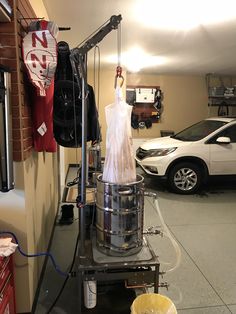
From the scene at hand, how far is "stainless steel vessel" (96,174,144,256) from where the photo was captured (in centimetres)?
168

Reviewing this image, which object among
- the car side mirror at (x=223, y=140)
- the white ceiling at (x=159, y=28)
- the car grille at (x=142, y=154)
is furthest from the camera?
the car grille at (x=142, y=154)

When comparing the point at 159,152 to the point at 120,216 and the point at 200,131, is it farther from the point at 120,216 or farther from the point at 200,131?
the point at 120,216

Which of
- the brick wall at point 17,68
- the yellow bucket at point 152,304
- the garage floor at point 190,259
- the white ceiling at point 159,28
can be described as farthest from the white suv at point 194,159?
the brick wall at point 17,68

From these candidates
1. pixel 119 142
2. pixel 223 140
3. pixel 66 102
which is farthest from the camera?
pixel 223 140

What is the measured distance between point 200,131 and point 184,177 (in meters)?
1.06

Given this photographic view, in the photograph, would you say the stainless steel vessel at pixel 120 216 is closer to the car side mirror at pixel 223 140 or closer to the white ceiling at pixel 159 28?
the white ceiling at pixel 159 28

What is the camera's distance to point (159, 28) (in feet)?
10.5

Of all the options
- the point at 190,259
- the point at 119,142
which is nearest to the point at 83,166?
the point at 119,142

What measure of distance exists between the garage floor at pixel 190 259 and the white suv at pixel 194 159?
0.42m

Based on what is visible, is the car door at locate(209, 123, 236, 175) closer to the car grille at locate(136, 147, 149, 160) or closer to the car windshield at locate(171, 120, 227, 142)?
the car windshield at locate(171, 120, 227, 142)

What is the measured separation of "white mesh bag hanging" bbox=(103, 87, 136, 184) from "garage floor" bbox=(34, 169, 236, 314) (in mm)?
935

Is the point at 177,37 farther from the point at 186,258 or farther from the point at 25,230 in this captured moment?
the point at 25,230

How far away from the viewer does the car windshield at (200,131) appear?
4895 millimetres

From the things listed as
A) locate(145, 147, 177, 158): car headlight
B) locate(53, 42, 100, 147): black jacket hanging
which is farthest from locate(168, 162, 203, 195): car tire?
locate(53, 42, 100, 147): black jacket hanging
